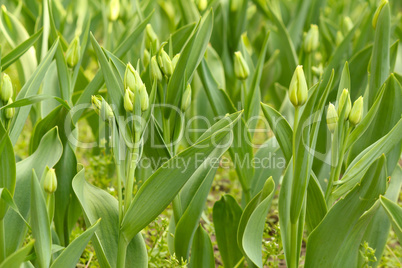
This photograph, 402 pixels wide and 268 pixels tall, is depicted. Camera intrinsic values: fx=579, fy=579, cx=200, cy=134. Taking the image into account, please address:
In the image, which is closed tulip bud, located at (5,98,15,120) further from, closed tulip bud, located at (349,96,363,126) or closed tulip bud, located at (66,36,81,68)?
closed tulip bud, located at (349,96,363,126)

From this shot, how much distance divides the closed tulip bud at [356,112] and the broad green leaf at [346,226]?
96 mm

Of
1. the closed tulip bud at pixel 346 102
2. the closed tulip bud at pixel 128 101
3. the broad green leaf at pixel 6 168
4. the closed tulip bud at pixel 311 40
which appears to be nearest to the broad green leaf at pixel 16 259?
the broad green leaf at pixel 6 168

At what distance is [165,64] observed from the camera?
1.30 meters

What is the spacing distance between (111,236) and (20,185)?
24cm

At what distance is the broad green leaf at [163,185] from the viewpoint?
46.8 inches

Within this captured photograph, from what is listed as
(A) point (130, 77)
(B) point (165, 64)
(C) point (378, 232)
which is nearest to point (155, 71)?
(B) point (165, 64)

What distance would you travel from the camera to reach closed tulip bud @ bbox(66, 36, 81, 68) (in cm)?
153

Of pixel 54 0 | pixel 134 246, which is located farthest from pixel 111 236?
pixel 54 0

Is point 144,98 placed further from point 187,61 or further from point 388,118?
point 388,118

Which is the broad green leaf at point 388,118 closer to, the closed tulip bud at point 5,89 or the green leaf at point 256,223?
the green leaf at point 256,223

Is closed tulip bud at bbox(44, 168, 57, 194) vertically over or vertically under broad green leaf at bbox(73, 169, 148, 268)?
over

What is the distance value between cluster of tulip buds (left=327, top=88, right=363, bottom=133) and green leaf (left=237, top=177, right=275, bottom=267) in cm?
18

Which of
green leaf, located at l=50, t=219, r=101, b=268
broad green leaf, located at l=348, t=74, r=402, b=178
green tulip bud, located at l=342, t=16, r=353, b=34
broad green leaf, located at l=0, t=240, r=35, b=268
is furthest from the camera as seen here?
green tulip bud, located at l=342, t=16, r=353, b=34

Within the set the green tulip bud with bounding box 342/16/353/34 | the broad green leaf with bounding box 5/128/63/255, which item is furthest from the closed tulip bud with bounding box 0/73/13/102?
the green tulip bud with bounding box 342/16/353/34
